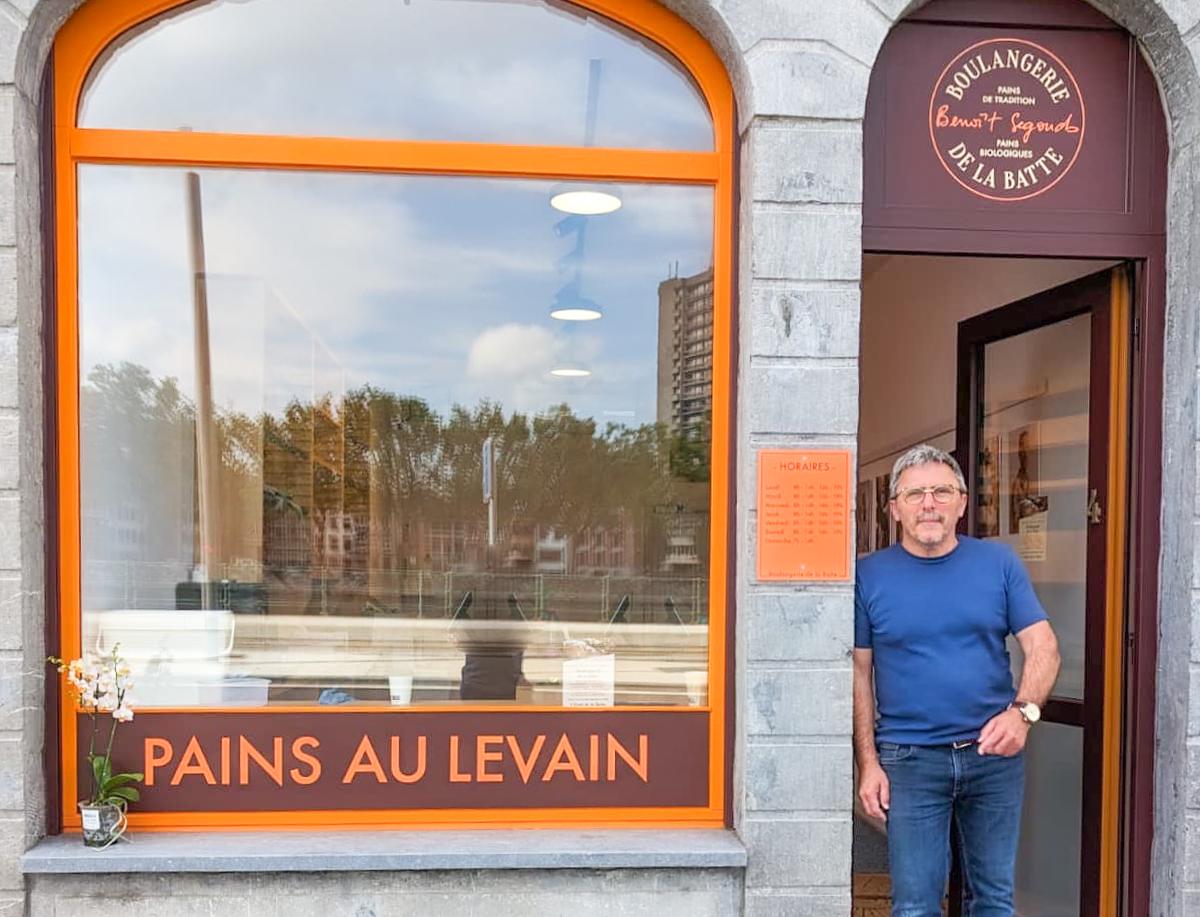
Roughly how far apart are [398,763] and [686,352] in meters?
1.86

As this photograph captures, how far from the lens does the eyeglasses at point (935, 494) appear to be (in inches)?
132

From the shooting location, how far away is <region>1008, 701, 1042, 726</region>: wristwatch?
3312 mm

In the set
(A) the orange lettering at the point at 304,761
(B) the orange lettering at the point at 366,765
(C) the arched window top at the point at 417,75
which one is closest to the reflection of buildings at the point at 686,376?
(C) the arched window top at the point at 417,75

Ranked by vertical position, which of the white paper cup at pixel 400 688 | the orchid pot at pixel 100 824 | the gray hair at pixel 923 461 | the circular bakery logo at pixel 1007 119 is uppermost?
the circular bakery logo at pixel 1007 119

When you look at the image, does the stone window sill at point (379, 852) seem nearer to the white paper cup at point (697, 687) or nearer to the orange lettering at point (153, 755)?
the orange lettering at point (153, 755)

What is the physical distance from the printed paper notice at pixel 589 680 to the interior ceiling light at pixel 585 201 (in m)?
1.75

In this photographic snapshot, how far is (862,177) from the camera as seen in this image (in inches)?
144

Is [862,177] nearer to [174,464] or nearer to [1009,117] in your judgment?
[1009,117]

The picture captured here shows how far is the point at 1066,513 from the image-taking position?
4328 mm

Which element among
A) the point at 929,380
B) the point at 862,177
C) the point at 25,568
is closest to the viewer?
the point at 25,568

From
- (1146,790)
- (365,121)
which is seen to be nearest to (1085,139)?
(1146,790)

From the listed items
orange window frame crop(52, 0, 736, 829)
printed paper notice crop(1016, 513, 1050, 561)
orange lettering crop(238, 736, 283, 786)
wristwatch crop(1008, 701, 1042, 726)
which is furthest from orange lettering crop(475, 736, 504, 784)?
printed paper notice crop(1016, 513, 1050, 561)

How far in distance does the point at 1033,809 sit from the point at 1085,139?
2.75m

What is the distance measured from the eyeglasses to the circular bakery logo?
1.12 metres
